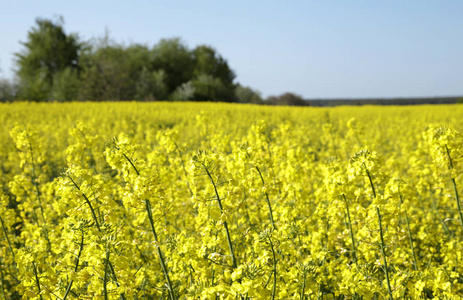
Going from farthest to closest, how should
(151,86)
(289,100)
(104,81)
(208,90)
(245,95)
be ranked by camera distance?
(289,100)
(245,95)
(208,90)
(151,86)
(104,81)

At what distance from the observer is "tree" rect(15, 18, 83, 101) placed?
4497 centimetres

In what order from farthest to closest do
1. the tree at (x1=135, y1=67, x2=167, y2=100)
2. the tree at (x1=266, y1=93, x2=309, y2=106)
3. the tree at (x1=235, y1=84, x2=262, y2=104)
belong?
the tree at (x1=266, y1=93, x2=309, y2=106) < the tree at (x1=235, y1=84, x2=262, y2=104) < the tree at (x1=135, y1=67, x2=167, y2=100)

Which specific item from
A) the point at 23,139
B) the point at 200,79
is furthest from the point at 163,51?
the point at 23,139

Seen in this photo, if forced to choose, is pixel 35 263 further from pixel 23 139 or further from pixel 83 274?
pixel 23 139

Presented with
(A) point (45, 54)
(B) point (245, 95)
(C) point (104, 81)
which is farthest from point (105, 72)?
(B) point (245, 95)

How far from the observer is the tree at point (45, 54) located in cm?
4497

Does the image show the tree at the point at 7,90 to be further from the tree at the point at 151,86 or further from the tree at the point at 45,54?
the tree at the point at 151,86

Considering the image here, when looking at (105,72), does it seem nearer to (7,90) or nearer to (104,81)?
(104,81)

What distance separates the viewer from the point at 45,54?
4541 centimetres

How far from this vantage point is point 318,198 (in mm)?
5199

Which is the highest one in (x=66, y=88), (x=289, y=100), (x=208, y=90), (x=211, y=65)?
(x=211, y=65)

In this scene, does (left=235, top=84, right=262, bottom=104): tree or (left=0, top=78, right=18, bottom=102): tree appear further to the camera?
(left=235, top=84, right=262, bottom=104): tree

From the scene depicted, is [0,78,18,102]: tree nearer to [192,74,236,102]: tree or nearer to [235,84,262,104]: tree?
[192,74,236,102]: tree

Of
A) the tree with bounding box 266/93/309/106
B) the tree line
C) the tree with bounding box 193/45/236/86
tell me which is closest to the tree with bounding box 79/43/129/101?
the tree line
